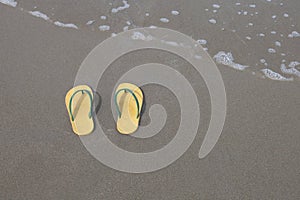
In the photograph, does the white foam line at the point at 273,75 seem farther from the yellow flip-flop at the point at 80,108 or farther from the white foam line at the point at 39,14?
the white foam line at the point at 39,14

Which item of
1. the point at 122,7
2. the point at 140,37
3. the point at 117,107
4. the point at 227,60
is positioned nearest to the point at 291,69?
the point at 227,60

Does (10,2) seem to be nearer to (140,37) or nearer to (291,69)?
(140,37)

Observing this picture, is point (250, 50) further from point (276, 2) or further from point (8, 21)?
point (8, 21)

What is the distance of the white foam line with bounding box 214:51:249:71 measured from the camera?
331 cm

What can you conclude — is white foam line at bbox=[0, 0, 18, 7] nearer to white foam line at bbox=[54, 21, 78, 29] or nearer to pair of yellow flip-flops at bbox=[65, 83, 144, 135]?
white foam line at bbox=[54, 21, 78, 29]

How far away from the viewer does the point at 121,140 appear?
263 centimetres

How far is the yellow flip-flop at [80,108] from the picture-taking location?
264 centimetres

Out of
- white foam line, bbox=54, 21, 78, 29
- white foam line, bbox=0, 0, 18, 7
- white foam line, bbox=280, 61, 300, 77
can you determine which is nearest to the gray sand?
white foam line, bbox=280, 61, 300, 77

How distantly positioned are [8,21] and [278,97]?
3104mm

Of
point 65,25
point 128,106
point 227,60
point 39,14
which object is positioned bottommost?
point 227,60

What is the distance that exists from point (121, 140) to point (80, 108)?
51 cm

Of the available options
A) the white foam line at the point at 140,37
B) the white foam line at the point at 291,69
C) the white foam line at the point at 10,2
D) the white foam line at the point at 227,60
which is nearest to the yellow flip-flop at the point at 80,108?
the white foam line at the point at 140,37

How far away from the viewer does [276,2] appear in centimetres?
426

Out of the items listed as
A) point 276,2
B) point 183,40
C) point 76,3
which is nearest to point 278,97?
point 183,40
